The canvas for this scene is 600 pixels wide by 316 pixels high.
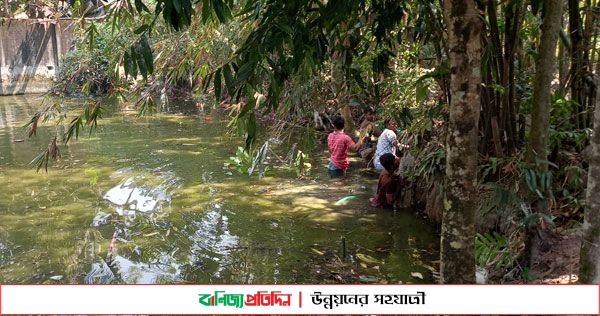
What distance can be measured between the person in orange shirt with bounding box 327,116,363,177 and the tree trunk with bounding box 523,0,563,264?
11.8ft

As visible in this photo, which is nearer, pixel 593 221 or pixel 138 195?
pixel 593 221

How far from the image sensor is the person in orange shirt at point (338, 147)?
7336mm

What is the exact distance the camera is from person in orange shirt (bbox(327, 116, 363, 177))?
7336 millimetres

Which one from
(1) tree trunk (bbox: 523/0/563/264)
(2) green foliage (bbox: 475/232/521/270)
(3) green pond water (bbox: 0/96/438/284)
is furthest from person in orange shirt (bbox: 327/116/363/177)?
(1) tree trunk (bbox: 523/0/563/264)

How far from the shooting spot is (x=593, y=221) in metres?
2.37

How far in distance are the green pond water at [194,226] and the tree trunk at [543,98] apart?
3.28ft

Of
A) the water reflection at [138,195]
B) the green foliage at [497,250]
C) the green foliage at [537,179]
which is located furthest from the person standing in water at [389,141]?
the green foliage at [537,179]

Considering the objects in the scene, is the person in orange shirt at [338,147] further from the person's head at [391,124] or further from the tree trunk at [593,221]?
the tree trunk at [593,221]

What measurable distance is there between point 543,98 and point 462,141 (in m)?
1.73

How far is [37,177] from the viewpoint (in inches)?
308

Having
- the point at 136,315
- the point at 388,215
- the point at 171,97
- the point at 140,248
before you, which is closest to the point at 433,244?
the point at 388,215

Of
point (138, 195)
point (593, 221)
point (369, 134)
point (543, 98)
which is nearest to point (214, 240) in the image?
point (138, 195)

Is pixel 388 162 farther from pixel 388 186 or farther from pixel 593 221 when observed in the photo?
pixel 593 221

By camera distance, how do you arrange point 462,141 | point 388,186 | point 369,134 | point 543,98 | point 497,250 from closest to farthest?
point 462,141 → point 543,98 → point 497,250 → point 388,186 → point 369,134
